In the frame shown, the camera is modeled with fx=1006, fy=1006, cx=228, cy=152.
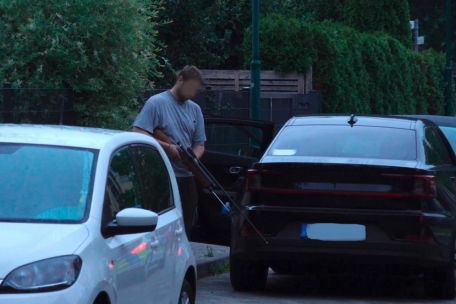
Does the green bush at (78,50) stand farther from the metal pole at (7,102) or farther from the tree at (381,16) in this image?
the tree at (381,16)

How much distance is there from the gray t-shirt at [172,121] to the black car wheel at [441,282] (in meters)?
2.19

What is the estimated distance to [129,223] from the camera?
4.98 m

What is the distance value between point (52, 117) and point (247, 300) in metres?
3.51

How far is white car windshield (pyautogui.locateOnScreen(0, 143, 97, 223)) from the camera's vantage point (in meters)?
4.98

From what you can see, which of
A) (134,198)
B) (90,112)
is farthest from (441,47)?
(134,198)

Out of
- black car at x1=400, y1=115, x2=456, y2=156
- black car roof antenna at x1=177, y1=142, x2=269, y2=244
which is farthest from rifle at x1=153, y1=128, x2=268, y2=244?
black car at x1=400, y1=115, x2=456, y2=156

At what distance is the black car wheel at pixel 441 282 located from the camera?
8187 millimetres

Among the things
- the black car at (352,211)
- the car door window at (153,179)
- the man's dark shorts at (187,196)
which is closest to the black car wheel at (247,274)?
the black car at (352,211)

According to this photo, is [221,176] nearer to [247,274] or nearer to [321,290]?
[247,274]

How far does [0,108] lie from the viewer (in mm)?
10172

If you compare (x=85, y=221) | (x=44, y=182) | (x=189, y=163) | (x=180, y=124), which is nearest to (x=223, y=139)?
(x=180, y=124)

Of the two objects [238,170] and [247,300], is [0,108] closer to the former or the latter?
[238,170]

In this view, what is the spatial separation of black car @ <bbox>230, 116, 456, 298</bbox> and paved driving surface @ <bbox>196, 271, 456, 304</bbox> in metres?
0.28

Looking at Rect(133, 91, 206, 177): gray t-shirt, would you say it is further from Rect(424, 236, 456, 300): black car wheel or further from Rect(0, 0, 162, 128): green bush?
Rect(0, 0, 162, 128): green bush
